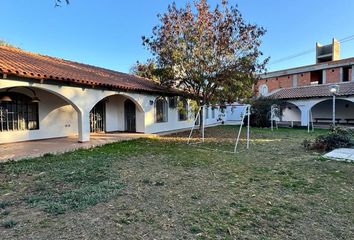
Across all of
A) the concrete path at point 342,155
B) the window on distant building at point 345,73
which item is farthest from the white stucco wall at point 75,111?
the window on distant building at point 345,73

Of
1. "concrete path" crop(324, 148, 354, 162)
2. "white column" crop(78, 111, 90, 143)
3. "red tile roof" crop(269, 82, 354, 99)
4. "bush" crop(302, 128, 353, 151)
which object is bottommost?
"concrete path" crop(324, 148, 354, 162)

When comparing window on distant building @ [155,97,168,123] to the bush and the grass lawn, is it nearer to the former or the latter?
the grass lawn

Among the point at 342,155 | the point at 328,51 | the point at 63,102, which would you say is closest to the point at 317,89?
the point at 328,51

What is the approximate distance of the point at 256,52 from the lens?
13906mm

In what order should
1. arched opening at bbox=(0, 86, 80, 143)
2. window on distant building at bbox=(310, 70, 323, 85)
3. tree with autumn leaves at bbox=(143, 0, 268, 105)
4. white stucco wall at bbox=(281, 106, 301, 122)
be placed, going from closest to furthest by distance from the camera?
arched opening at bbox=(0, 86, 80, 143)
tree with autumn leaves at bbox=(143, 0, 268, 105)
white stucco wall at bbox=(281, 106, 301, 122)
window on distant building at bbox=(310, 70, 323, 85)

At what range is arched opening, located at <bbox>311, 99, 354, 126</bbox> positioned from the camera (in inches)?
969

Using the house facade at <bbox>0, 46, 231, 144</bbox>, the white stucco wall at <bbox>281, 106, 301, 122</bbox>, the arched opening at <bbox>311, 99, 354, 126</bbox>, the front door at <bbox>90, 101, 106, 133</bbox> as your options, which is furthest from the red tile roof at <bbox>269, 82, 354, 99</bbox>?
the front door at <bbox>90, 101, 106, 133</bbox>

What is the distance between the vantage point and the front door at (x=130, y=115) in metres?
17.5

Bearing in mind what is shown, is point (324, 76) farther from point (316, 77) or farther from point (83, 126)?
point (83, 126)

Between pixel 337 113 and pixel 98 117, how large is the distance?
23179 mm

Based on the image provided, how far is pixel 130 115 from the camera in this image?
17.7 m

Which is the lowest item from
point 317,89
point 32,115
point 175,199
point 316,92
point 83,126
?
point 175,199

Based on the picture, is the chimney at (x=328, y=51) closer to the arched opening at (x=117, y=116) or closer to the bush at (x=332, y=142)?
the bush at (x=332, y=142)

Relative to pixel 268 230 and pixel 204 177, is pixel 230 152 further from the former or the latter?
pixel 268 230
